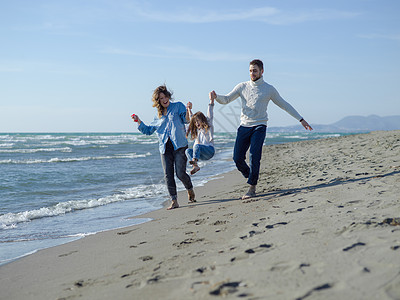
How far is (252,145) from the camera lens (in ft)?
18.1

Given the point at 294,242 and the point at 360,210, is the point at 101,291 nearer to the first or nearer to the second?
the point at 294,242

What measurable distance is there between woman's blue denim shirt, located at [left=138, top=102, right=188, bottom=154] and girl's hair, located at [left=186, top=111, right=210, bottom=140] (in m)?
0.21

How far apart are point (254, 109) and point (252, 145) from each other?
21.1 inches

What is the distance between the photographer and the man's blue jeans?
550cm

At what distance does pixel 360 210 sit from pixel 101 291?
2561 mm

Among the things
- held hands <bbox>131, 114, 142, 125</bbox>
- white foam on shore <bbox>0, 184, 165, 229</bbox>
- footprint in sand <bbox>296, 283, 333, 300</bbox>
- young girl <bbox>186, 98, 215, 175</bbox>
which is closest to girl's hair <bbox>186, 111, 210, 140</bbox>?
young girl <bbox>186, 98, 215, 175</bbox>

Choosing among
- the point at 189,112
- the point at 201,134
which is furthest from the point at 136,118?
the point at 201,134

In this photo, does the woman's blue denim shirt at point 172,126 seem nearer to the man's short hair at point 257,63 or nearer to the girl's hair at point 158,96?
the girl's hair at point 158,96

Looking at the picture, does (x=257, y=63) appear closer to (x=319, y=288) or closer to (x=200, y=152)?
(x=200, y=152)

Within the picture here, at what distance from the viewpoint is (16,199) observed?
8070mm

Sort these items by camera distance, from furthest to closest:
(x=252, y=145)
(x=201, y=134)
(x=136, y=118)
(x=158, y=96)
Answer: (x=201, y=134) < (x=136, y=118) < (x=158, y=96) < (x=252, y=145)

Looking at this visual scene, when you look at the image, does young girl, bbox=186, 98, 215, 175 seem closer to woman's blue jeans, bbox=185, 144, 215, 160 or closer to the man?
woman's blue jeans, bbox=185, 144, 215, 160

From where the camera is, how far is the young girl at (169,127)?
18.6 ft

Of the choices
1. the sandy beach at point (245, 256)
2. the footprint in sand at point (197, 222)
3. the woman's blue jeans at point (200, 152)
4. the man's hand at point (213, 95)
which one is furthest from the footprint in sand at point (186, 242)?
the man's hand at point (213, 95)
